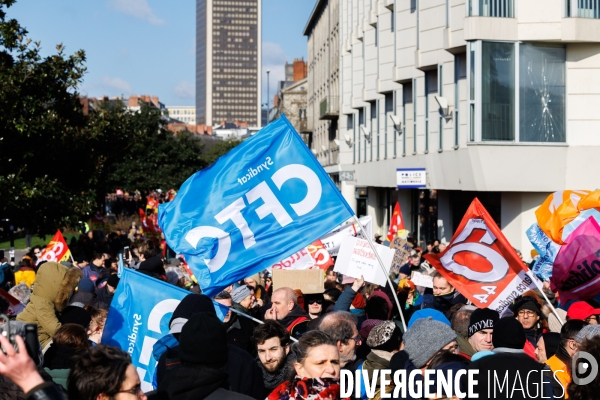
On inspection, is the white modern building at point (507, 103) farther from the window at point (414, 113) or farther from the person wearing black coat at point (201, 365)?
the person wearing black coat at point (201, 365)

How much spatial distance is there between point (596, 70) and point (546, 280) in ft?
38.1

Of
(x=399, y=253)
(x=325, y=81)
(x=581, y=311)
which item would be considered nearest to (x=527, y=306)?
(x=581, y=311)

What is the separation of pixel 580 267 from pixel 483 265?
35.9 inches

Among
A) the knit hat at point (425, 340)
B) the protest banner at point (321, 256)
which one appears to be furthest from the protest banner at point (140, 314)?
the protest banner at point (321, 256)

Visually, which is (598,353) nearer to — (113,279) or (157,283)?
(157,283)

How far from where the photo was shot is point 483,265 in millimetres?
8195

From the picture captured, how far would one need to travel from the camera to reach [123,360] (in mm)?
3910

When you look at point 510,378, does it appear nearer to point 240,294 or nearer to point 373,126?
point 240,294

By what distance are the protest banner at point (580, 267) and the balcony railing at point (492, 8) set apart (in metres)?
13.9

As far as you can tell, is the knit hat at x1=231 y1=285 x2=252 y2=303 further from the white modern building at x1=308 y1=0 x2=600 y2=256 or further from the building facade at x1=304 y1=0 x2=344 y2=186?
the building facade at x1=304 y1=0 x2=344 y2=186

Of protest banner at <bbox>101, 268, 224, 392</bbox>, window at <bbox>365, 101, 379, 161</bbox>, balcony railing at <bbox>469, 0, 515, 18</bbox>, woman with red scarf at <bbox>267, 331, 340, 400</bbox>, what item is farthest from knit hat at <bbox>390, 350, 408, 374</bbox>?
window at <bbox>365, 101, 379, 161</bbox>

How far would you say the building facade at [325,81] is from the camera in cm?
5166

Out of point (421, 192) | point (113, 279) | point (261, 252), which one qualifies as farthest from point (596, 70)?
point (261, 252)

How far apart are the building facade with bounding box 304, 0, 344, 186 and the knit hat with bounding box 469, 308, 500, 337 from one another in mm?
40382
